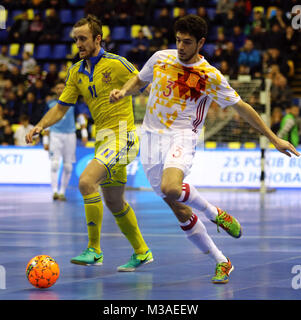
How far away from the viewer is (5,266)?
7816 mm

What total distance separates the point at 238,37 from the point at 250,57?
1.89m

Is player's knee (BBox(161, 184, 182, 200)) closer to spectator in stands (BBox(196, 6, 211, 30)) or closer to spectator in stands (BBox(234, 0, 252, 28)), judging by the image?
spectator in stands (BBox(196, 6, 211, 30))

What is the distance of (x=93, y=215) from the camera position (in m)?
7.73

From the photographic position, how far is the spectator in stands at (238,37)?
22875 mm

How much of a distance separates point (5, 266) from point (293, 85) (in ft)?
54.4

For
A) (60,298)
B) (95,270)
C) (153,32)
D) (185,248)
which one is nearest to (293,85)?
(153,32)

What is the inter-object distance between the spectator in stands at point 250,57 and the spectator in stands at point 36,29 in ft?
26.6

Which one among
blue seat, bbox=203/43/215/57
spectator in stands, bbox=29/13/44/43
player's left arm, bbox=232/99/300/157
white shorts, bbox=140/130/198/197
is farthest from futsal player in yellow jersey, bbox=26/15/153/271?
spectator in stands, bbox=29/13/44/43

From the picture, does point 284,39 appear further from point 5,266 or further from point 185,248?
point 5,266

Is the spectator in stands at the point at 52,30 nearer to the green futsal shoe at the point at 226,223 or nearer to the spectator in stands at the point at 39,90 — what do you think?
the spectator in stands at the point at 39,90

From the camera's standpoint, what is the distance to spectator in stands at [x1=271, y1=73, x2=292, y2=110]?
20375mm

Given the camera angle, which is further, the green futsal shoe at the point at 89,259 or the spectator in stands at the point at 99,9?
the spectator in stands at the point at 99,9

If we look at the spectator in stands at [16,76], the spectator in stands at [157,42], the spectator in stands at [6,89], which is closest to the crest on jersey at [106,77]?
the spectator in stands at [157,42]
